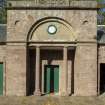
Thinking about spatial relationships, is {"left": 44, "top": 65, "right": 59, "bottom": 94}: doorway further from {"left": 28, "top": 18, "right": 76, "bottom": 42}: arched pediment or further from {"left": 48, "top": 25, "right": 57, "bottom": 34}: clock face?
{"left": 48, "top": 25, "right": 57, "bottom": 34}: clock face

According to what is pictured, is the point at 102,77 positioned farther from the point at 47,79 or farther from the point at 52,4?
the point at 52,4

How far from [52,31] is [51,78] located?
157 inches

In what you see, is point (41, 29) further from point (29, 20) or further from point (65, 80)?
point (65, 80)

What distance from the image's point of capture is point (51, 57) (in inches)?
1296

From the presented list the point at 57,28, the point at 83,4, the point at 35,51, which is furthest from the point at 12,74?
the point at 83,4

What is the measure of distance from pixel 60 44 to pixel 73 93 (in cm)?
406

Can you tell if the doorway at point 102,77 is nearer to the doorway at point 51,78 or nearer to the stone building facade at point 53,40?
the stone building facade at point 53,40

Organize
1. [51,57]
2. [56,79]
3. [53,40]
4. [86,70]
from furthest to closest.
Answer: [56,79] < [51,57] < [53,40] < [86,70]

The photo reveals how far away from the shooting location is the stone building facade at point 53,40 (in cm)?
3141

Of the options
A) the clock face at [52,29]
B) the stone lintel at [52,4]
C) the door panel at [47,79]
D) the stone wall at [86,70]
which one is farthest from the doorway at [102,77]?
the stone lintel at [52,4]

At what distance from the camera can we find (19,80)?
103 feet

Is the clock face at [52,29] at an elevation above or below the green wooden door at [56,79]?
above

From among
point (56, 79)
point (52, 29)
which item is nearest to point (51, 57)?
point (56, 79)

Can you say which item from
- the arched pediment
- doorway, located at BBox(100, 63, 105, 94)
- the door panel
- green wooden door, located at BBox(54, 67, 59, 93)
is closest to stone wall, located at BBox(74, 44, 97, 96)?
the arched pediment
